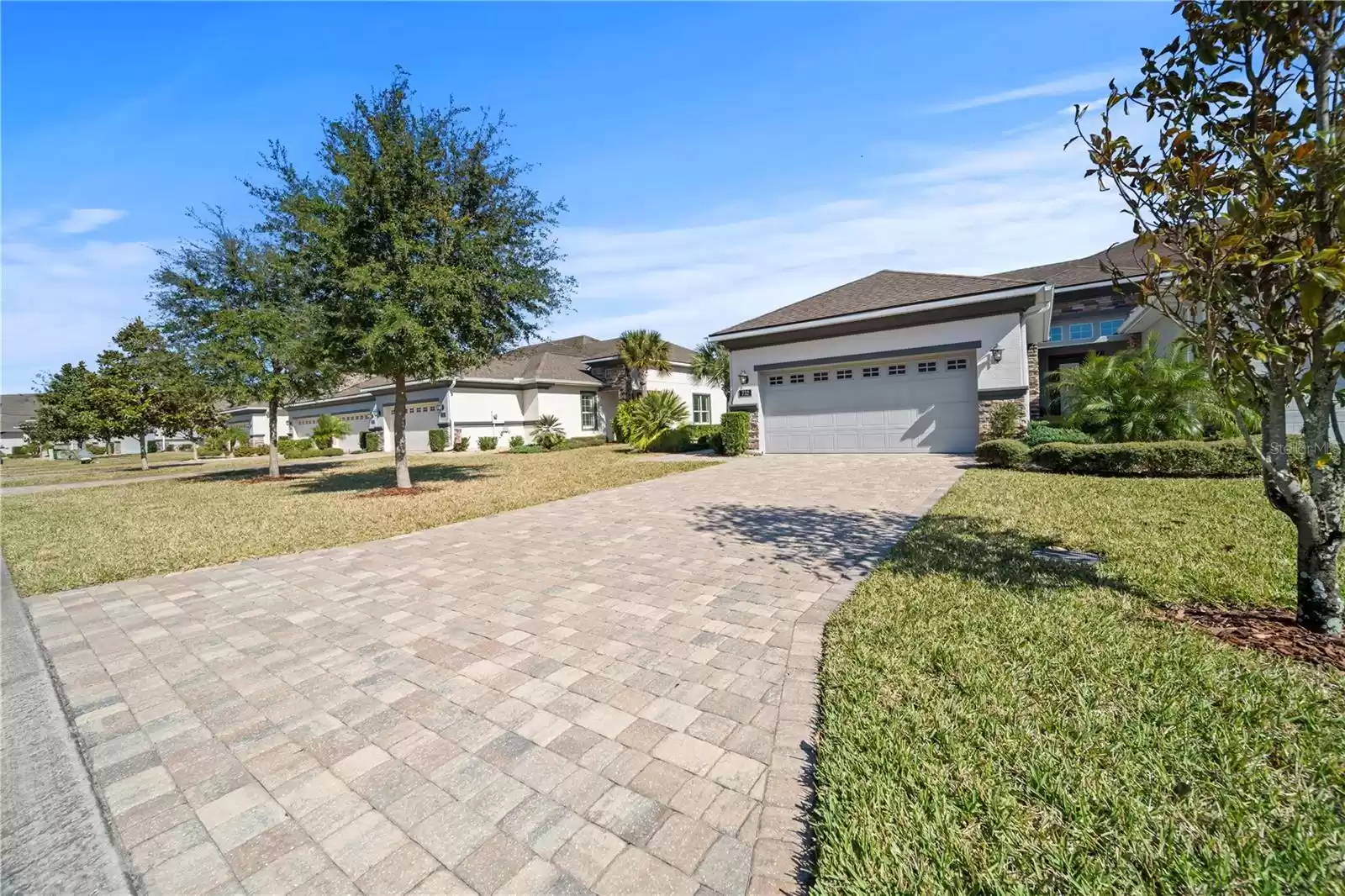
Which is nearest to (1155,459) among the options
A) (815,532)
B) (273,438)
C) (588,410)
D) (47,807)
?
(815,532)

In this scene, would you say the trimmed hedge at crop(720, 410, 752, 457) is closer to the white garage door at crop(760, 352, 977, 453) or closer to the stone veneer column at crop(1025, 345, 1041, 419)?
the white garage door at crop(760, 352, 977, 453)

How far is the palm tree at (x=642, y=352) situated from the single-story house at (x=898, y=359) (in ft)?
27.4

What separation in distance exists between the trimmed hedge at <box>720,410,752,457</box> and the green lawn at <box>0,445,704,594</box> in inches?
84.4

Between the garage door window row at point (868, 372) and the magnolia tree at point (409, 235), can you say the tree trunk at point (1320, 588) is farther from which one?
the garage door window row at point (868, 372)

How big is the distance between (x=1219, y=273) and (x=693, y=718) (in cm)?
387

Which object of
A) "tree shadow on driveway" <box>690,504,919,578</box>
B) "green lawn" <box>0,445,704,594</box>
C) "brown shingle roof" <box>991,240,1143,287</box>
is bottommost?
"tree shadow on driveway" <box>690,504,919,578</box>

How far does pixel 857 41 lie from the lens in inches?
264

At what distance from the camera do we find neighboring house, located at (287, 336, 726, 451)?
27.5 metres

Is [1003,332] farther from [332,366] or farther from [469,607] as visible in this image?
[332,366]

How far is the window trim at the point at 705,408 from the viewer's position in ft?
98.4

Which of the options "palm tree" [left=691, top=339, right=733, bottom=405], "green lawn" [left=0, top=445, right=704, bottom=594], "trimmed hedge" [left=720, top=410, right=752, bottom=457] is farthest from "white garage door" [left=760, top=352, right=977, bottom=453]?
"palm tree" [left=691, top=339, right=733, bottom=405]

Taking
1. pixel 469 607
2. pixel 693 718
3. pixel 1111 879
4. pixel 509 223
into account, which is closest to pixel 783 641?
pixel 693 718

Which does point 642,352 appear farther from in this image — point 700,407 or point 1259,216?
point 1259,216

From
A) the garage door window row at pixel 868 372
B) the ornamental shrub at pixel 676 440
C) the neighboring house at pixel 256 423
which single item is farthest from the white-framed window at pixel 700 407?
the neighboring house at pixel 256 423
